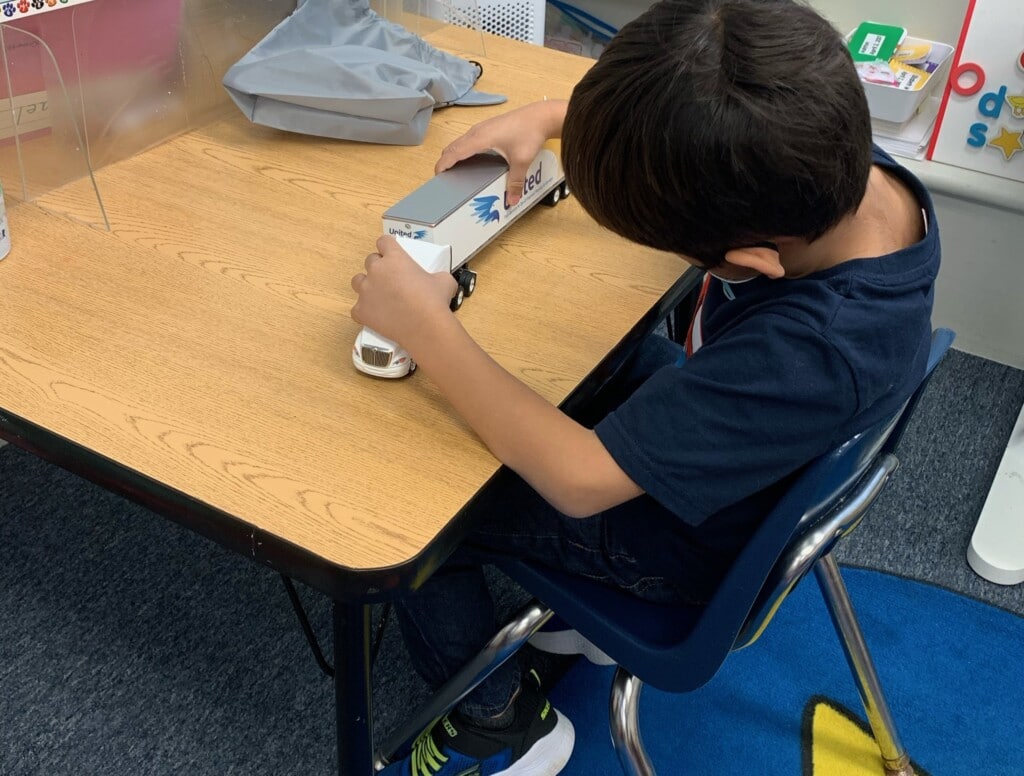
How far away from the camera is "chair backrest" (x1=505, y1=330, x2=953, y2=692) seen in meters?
0.71

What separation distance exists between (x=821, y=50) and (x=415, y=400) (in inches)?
14.9

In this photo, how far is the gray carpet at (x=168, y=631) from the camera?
1182 mm

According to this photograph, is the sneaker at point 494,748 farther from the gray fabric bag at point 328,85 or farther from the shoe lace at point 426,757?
the gray fabric bag at point 328,85

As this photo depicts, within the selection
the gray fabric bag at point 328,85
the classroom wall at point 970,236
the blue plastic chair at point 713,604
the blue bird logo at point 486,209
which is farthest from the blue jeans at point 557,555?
the classroom wall at point 970,236

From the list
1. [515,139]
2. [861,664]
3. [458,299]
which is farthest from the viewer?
[861,664]

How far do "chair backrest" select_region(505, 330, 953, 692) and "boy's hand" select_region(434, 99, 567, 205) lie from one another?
0.37m

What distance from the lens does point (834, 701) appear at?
1.27 m

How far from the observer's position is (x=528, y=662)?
1.23 metres

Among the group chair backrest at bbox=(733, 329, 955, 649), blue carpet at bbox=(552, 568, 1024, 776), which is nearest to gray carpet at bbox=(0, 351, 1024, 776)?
blue carpet at bbox=(552, 568, 1024, 776)

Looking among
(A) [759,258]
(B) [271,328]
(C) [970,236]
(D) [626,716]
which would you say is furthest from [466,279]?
(C) [970,236]

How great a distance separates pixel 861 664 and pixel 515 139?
2.17 feet

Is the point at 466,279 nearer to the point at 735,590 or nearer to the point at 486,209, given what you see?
the point at 486,209

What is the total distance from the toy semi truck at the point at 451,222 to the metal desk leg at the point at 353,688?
19 cm

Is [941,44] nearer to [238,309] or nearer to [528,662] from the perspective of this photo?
[528,662]
